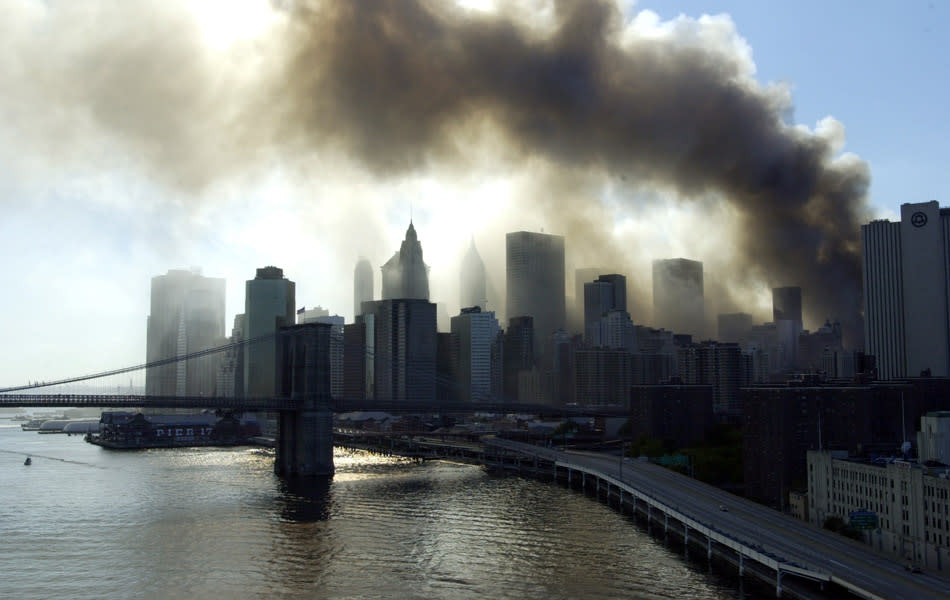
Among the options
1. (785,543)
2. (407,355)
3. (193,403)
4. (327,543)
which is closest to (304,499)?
(327,543)

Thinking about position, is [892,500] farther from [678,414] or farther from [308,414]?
[678,414]

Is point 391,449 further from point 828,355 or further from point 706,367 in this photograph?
point 828,355

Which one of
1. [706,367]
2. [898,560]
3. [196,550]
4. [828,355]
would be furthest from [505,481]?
[828,355]

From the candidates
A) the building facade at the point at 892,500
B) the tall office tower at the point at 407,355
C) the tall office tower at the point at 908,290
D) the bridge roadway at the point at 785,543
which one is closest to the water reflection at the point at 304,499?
the bridge roadway at the point at 785,543

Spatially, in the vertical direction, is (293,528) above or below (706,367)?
below

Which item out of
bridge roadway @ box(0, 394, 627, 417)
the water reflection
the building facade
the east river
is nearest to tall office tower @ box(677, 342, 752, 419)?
bridge roadway @ box(0, 394, 627, 417)

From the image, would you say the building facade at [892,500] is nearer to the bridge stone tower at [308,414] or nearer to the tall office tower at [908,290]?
the bridge stone tower at [308,414]
